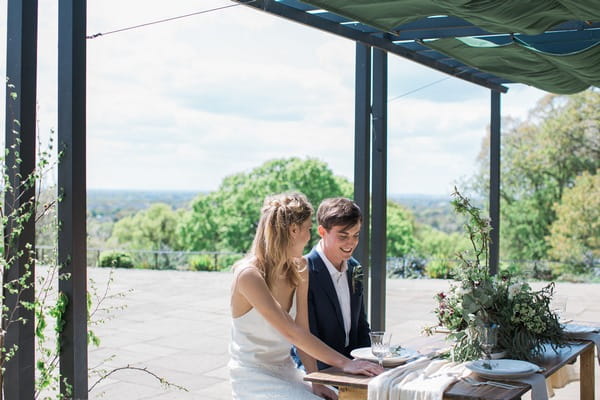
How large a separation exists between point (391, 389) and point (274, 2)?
198cm

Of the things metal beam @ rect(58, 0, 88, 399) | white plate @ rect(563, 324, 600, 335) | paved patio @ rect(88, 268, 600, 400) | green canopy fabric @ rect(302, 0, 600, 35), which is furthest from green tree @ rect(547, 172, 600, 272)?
metal beam @ rect(58, 0, 88, 399)

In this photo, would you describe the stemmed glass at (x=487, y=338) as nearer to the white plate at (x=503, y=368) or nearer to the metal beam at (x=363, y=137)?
the white plate at (x=503, y=368)

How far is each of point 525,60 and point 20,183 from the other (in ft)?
10.1

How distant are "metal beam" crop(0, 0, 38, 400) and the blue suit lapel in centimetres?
117

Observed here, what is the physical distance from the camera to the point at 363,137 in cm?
408

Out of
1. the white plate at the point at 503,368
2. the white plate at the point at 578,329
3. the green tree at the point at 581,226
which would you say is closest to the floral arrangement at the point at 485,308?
the white plate at the point at 503,368

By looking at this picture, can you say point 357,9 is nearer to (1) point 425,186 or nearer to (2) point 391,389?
(2) point 391,389

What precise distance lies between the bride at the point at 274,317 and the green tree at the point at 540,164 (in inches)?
735

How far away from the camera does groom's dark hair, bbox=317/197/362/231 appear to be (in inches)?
119

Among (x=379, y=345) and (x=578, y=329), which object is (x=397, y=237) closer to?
(x=578, y=329)

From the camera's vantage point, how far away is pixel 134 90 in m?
50.0

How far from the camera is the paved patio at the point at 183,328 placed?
4953 millimetres

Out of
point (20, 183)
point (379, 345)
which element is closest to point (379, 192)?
point (379, 345)

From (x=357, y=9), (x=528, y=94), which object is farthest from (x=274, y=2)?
(x=528, y=94)
